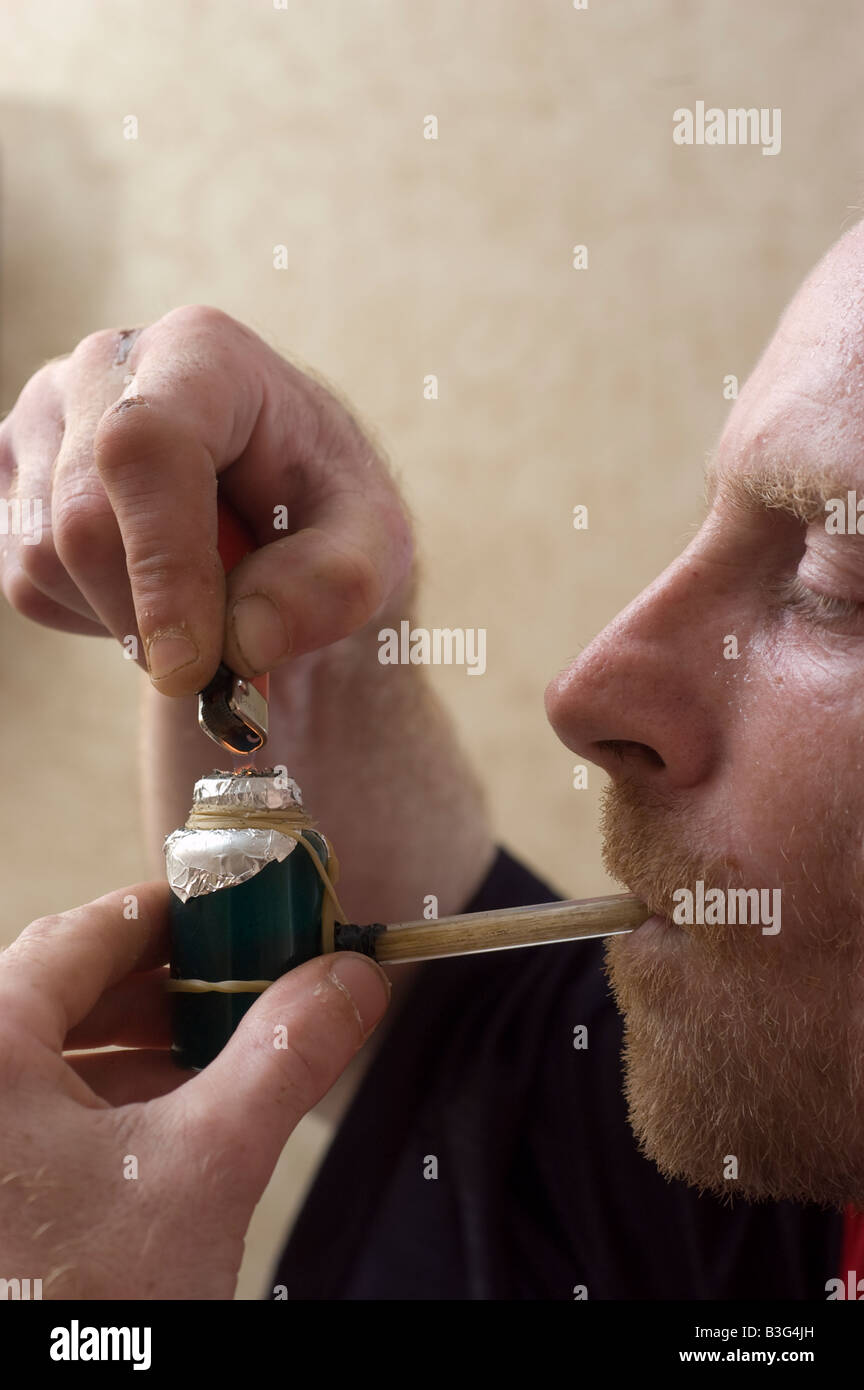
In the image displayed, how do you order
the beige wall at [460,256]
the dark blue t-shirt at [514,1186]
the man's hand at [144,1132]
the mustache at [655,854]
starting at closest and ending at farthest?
1. the man's hand at [144,1132]
2. the mustache at [655,854]
3. the dark blue t-shirt at [514,1186]
4. the beige wall at [460,256]

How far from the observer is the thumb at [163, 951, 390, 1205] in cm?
39

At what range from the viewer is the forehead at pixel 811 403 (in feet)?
1.48

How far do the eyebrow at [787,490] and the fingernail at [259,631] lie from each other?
0.71 feet

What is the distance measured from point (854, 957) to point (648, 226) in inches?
39.1

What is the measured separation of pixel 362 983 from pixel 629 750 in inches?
7.0

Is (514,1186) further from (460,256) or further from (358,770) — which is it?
(460,256)

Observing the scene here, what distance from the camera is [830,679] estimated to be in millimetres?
466

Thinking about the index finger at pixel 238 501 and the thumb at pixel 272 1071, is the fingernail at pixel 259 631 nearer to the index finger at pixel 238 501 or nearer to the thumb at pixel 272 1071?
the index finger at pixel 238 501

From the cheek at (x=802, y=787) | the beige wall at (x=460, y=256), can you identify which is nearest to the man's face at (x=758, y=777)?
the cheek at (x=802, y=787)

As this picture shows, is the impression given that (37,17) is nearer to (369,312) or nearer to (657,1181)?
(369,312)

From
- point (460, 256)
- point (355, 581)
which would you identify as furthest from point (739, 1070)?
point (460, 256)

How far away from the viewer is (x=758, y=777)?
18.8 inches

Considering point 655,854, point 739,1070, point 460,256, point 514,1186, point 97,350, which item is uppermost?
point 460,256
